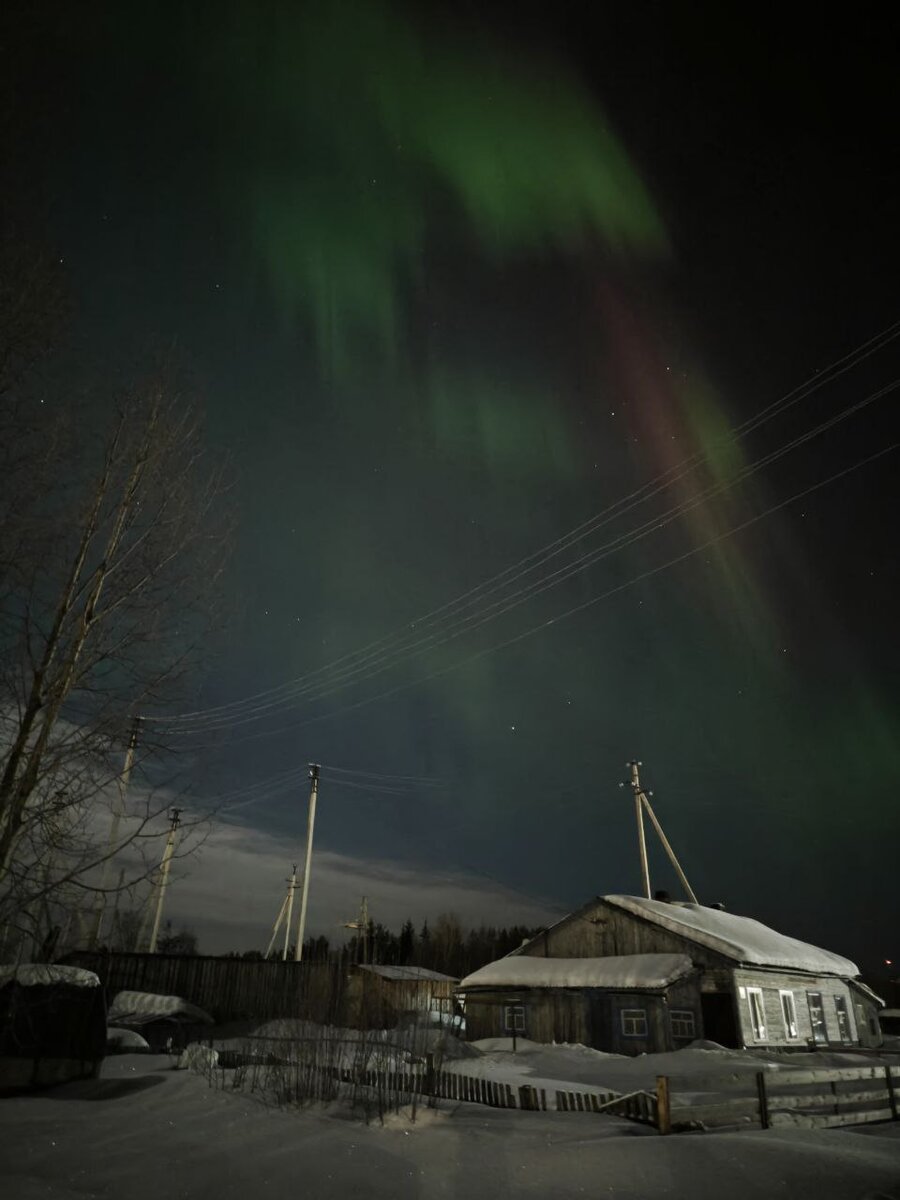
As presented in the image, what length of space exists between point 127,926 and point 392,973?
113ft

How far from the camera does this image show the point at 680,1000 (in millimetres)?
26875

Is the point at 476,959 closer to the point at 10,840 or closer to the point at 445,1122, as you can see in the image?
the point at 445,1122

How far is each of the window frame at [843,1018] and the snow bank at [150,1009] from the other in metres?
27.8

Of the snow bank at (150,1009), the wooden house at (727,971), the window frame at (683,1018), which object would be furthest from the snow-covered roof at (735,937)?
the snow bank at (150,1009)

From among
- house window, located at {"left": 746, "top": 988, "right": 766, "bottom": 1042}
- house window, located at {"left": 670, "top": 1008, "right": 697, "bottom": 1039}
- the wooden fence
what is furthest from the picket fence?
the wooden fence

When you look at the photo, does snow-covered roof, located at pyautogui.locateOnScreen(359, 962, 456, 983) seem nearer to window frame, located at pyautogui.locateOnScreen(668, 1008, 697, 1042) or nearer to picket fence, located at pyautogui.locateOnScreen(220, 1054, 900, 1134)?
window frame, located at pyautogui.locateOnScreen(668, 1008, 697, 1042)

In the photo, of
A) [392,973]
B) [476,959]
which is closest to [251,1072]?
[392,973]

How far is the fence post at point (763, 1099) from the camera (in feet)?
37.4

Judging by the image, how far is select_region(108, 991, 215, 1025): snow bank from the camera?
2795cm

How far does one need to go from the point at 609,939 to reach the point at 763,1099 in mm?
20632

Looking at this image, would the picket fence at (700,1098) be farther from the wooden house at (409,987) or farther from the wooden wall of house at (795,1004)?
the wooden house at (409,987)

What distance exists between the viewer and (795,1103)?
479 inches

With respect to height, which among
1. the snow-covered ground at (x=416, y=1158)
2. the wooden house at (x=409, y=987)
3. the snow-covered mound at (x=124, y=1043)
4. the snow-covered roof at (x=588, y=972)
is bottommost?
the snow-covered mound at (x=124, y=1043)

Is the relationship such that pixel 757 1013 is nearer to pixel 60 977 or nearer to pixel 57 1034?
pixel 57 1034
